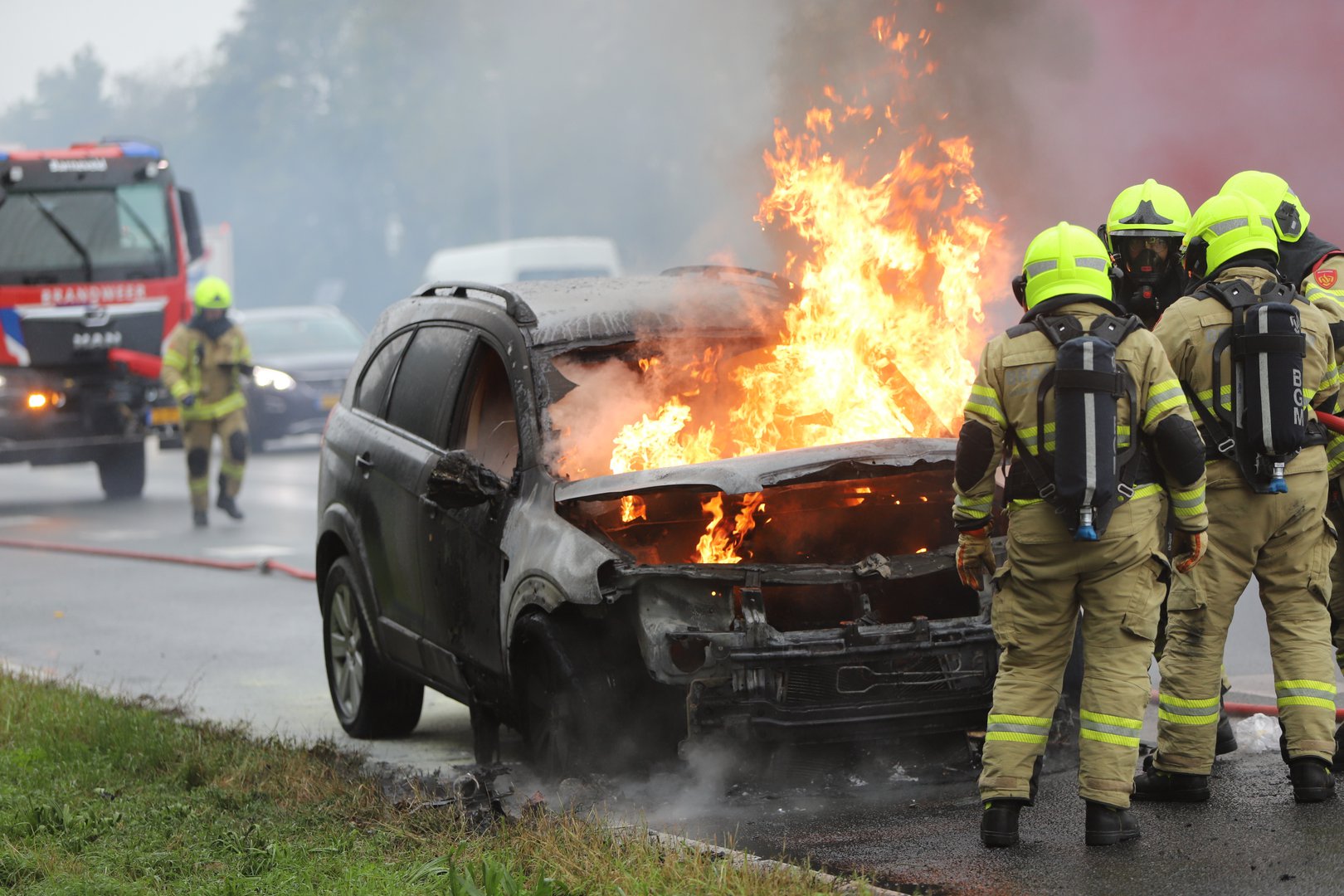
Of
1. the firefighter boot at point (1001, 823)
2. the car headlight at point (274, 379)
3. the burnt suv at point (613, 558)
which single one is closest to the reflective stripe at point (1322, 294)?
the burnt suv at point (613, 558)

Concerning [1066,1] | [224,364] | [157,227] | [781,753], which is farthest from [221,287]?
[781,753]

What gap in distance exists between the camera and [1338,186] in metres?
11.0

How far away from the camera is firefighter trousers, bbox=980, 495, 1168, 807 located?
16.2ft

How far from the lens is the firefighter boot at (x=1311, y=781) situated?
5.25 metres

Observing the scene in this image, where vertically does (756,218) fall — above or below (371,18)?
below

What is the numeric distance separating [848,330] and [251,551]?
8.10m

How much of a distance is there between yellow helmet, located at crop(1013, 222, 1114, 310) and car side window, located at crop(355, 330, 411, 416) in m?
2.84

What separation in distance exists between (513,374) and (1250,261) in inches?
95.7

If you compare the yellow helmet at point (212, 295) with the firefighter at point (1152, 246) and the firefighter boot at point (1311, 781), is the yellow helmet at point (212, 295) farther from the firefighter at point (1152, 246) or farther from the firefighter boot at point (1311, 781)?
the firefighter boot at point (1311, 781)

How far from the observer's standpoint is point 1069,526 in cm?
491

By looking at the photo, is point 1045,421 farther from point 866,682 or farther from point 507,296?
point 507,296

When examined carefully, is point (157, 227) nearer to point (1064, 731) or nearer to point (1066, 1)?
point (1066, 1)

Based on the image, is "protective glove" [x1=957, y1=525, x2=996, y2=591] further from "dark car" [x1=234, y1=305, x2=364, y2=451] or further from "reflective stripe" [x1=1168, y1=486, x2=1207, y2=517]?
"dark car" [x1=234, y1=305, x2=364, y2=451]

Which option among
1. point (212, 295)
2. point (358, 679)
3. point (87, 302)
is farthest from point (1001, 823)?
point (87, 302)
